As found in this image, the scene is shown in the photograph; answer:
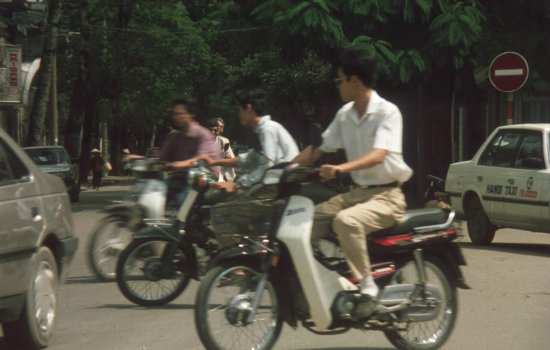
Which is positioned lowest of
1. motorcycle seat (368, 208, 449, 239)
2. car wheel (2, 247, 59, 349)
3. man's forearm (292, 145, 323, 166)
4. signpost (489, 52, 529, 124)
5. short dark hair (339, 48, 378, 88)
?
car wheel (2, 247, 59, 349)

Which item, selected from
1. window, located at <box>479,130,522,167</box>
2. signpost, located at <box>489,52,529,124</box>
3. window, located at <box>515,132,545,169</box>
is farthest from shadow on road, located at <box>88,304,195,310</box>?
signpost, located at <box>489,52,529,124</box>

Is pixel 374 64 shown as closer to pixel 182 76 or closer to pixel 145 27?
pixel 145 27

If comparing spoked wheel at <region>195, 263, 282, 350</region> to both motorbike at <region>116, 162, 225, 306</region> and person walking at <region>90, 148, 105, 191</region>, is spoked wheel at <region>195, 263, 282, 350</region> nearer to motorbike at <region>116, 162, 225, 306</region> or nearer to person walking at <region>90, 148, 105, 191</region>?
motorbike at <region>116, 162, 225, 306</region>

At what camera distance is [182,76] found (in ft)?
163

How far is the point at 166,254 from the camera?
966 cm

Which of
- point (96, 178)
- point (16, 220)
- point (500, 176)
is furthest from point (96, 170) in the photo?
point (16, 220)

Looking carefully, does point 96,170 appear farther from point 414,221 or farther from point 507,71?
point 414,221

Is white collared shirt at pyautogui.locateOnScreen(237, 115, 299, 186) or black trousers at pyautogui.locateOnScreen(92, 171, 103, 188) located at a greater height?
white collared shirt at pyautogui.locateOnScreen(237, 115, 299, 186)

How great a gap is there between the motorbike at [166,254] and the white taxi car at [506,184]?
18.5 ft

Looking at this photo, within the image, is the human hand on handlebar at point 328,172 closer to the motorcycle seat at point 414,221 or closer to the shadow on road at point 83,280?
the motorcycle seat at point 414,221

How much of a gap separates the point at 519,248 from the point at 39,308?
8888mm

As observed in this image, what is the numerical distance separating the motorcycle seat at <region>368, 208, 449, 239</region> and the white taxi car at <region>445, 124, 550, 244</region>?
7.45m

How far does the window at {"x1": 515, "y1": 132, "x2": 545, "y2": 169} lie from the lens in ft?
47.4

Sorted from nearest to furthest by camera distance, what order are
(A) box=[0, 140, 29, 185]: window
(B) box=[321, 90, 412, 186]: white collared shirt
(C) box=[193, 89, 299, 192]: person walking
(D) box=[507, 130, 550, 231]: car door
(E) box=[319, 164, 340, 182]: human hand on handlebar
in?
(E) box=[319, 164, 340, 182]: human hand on handlebar, (B) box=[321, 90, 412, 186]: white collared shirt, (A) box=[0, 140, 29, 185]: window, (C) box=[193, 89, 299, 192]: person walking, (D) box=[507, 130, 550, 231]: car door
